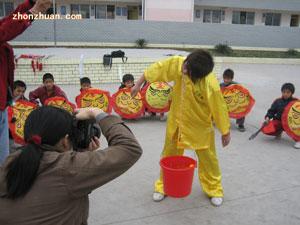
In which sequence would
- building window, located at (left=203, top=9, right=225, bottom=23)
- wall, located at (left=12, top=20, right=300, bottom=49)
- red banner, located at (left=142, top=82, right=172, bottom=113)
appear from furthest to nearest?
building window, located at (left=203, top=9, right=225, bottom=23), wall, located at (left=12, top=20, right=300, bottom=49), red banner, located at (left=142, top=82, right=172, bottom=113)

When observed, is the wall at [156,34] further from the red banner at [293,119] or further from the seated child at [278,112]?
the red banner at [293,119]

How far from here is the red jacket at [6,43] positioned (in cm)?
226

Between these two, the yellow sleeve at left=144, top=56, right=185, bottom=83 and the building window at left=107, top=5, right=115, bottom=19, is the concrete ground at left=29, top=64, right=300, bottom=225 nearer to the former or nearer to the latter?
the yellow sleeve at left=144, top=56, right=185, bottom=83

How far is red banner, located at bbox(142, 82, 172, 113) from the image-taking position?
606 centimetres

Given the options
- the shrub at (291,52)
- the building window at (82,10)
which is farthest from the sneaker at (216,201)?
the building window at (82,10)

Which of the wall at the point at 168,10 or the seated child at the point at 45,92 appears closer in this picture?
the seated child at the point at 45,92

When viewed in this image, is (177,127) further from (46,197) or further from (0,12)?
(0,12)

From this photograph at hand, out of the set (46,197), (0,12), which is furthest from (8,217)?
(0,12)

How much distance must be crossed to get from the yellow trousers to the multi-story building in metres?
25.0

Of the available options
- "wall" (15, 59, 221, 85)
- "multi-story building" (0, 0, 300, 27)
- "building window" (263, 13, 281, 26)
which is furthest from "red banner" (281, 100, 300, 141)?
"building window" (263, 13, 281, 26)

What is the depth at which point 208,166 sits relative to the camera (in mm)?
3449

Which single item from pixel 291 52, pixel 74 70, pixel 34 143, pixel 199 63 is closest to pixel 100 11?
pixel 291 52

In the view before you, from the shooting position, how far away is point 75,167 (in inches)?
55.5

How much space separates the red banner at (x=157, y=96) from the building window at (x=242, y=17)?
27.8 metres
